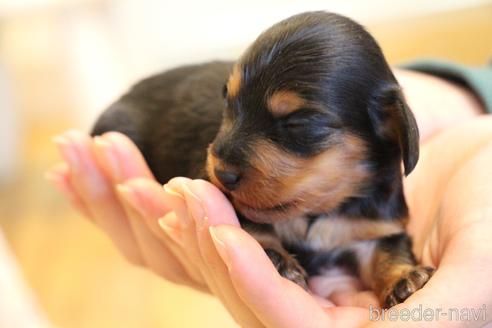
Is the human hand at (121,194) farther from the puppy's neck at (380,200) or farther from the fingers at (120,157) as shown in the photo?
the puppy's neck at (380,200)

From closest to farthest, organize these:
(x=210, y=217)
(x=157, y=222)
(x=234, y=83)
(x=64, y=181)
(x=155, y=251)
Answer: (x=210, y=217) → (x=234, y=83) → (x=157, y=222) → (x=155, y=251) → (x=64, y=181)


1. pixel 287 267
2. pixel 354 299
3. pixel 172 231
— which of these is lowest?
pixel 354 299

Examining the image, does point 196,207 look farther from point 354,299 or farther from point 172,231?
point 354,299

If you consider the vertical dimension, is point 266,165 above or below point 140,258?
above

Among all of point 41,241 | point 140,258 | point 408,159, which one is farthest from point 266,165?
point 41,241

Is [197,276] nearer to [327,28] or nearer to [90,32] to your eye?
[327,28]

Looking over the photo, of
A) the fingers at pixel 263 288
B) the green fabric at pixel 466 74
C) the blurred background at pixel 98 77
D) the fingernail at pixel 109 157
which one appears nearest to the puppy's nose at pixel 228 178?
the fingers at pixel 263 288

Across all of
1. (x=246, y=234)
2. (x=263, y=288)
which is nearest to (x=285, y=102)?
(x=246, y=234)
